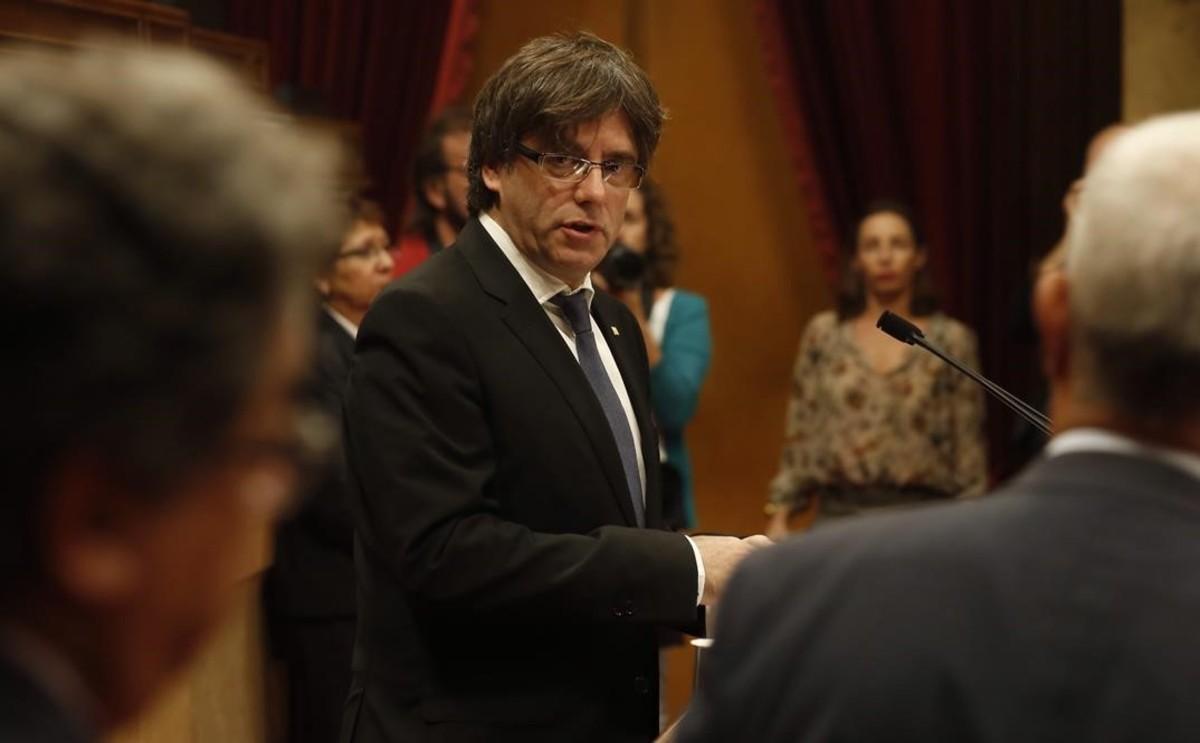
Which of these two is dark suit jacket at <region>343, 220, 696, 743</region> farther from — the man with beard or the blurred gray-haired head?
the man with beard

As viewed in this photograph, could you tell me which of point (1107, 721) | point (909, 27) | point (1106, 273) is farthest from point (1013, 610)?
point (909, 27)

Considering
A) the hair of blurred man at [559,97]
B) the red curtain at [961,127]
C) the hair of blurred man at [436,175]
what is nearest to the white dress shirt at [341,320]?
the hair of blurred man at [436,175]

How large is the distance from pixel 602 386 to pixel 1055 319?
3.65 ft

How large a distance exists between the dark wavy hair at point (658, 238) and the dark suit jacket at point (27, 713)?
3.86 meters

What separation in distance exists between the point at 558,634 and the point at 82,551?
1.32 m

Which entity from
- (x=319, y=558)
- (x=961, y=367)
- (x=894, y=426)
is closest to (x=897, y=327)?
(x=961, y=367)

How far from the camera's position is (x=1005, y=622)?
1136 millimetres

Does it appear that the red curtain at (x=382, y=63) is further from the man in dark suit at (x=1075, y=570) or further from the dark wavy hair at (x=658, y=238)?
the man in dark suit at (x=1075, y=570)

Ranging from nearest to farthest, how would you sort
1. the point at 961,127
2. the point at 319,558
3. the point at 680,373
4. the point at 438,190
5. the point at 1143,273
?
the point at 1143,273
the point at 319,558
the point at 438,190
the point at 680,373
the point at 961,127

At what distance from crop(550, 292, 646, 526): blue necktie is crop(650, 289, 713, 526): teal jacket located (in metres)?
2.06

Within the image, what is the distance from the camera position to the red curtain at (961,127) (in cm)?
550

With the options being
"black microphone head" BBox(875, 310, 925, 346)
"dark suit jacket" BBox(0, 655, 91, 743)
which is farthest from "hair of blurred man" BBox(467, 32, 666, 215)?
"dark suit jacket" BBox(0, 655, 91, 743)

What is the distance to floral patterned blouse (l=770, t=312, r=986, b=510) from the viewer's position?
4641mm

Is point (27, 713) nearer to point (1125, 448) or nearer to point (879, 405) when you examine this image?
point (1125, 448)
